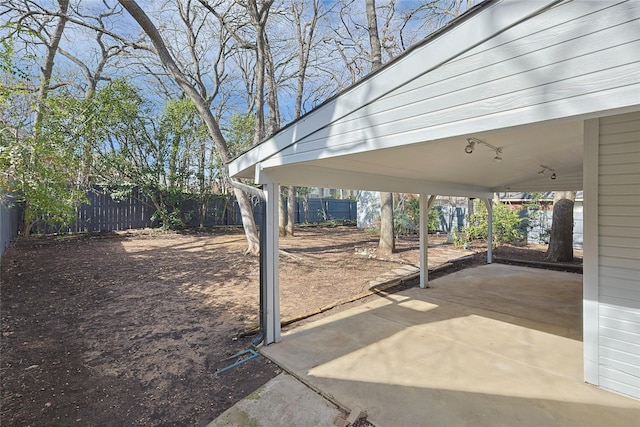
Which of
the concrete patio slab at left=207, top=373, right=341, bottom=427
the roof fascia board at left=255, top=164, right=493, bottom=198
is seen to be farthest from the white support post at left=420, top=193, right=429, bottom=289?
the concrete patio slab at left=207, top=373, right=341, bottom=427

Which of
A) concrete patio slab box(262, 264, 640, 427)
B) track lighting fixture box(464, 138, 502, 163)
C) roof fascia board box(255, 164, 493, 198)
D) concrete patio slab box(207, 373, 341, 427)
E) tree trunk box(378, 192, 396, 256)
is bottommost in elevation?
concrete patio slab box(207, 373, 341, 427)

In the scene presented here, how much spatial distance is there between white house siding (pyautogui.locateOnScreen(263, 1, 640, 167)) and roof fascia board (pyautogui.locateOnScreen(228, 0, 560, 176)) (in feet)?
0.05

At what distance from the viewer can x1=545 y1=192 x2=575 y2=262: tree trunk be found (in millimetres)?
7219

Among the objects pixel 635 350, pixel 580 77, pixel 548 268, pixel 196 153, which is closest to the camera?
pixel 580 77

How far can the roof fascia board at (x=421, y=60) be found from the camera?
1.48 metres

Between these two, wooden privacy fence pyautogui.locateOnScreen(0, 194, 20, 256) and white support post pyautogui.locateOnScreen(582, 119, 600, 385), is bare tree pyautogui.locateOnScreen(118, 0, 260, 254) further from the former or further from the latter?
white support post pyautogui.locateOnScreen(582, 119, 600, 385)

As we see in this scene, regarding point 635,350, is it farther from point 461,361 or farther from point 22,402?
point 22,402

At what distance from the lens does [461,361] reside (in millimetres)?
2658

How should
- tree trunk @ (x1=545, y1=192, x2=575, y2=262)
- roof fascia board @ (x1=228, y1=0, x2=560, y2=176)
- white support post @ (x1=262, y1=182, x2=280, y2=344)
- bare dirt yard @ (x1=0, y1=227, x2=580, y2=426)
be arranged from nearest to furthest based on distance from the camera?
roof fascia board @ (x1=228, y1=0, x2=560, y2=176)
bare dirt yard @ (x1=0, y1=227, x2=580, y2=426)
white support post @ (x1=262, y1=182, x2=280, y2=344)
tree trunk @ (x1=545, y1=192, x2=575, y2=262)

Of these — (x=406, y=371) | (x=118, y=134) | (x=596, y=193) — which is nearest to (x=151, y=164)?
(x=118, y=134)

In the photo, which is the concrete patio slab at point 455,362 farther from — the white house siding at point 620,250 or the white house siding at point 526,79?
the white house siding at point 526,79

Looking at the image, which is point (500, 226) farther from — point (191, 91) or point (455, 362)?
point (191, 91)

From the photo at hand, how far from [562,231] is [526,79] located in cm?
784

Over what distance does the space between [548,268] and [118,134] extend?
43.5ft
